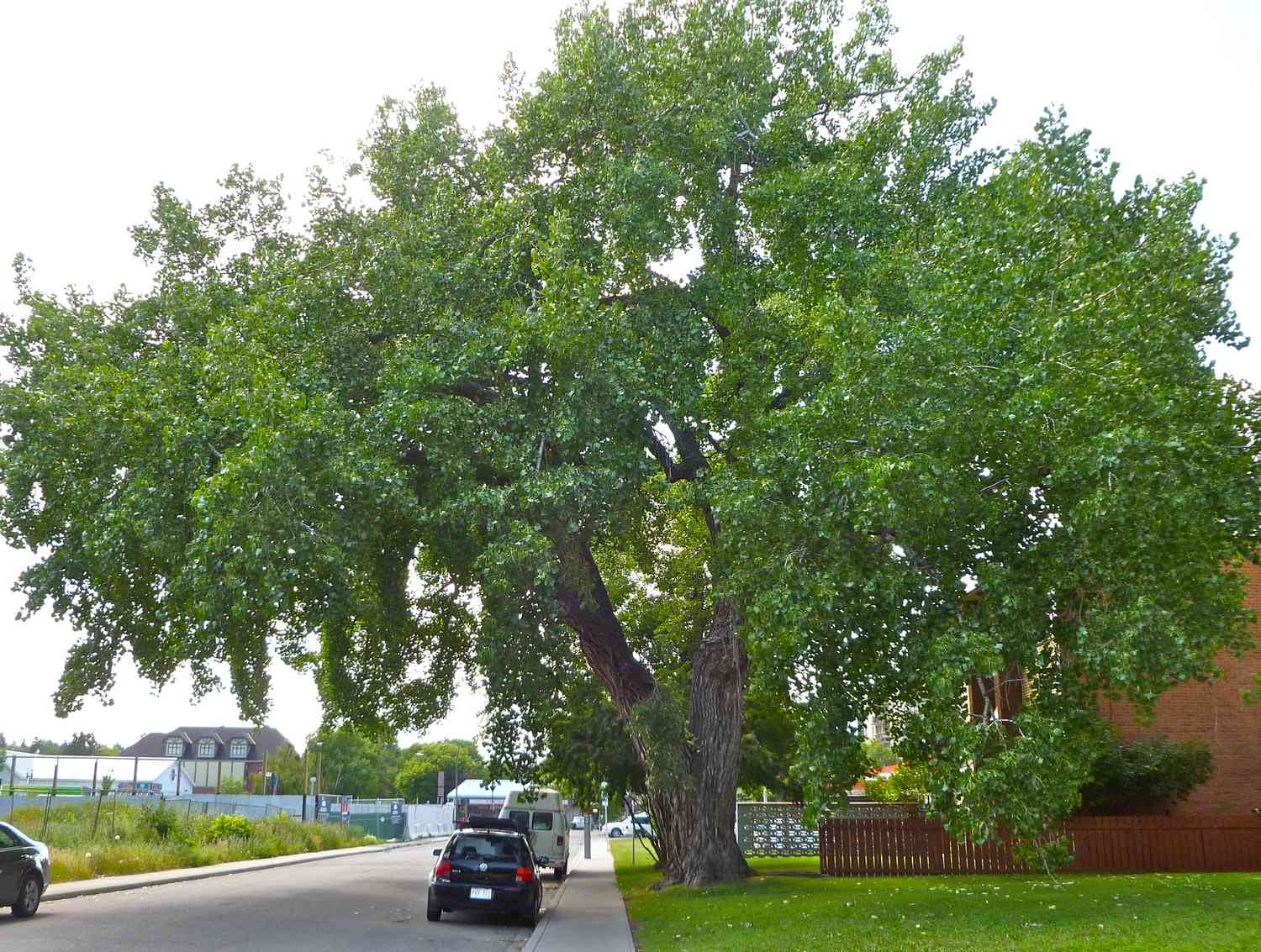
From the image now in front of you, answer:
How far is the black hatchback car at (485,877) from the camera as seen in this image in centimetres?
1603

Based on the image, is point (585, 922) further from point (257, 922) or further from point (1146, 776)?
point (1146, 776)

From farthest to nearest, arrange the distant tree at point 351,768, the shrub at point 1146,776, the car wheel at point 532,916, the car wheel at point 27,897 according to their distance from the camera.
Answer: the distant tree at point 351,768
the shrub at point 1146,776
the car wheel at point 532,916
the car wheel at point 27,897

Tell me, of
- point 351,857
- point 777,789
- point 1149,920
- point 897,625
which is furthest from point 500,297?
point 351,857

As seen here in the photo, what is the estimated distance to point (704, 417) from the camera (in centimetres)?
1625

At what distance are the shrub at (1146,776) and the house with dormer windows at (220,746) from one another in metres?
87.1

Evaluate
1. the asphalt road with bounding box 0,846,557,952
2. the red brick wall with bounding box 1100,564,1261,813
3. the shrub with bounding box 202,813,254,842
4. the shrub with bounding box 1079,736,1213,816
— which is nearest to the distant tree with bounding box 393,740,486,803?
the shrub with bounding box 202,813,254,842

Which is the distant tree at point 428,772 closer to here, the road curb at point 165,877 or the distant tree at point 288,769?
the distant tree at point 288,769

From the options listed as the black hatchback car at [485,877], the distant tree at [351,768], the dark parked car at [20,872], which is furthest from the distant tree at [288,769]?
the black hatchback car at [485,877]

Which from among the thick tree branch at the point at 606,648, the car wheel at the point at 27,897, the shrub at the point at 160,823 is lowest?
the shrub at the point at 160,823

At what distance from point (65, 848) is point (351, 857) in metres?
15.0

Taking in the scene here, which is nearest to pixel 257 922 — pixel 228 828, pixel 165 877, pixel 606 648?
pixel 606 648

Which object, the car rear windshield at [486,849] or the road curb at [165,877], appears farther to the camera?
the road curb at [165,877]

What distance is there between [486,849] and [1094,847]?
13.7 m

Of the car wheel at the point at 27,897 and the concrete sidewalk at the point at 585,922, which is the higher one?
the car wheel at the point at 27,897
